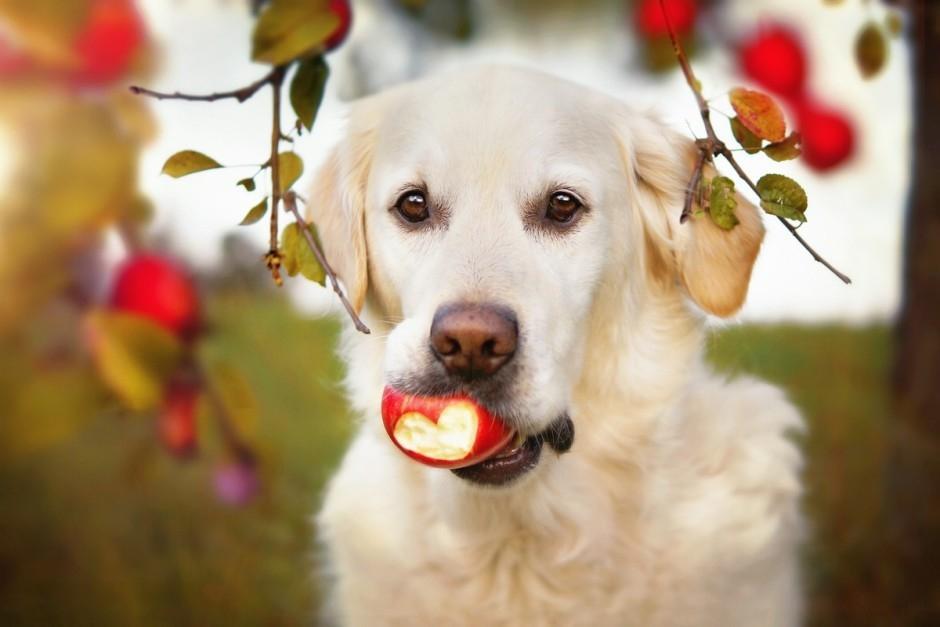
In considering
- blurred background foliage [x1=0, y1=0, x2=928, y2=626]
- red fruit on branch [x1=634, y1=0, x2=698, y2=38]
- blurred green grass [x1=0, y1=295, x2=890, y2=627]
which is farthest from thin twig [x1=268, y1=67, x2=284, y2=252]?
blurred green grass [x1=0, y1=295, x2=890, y2=627]

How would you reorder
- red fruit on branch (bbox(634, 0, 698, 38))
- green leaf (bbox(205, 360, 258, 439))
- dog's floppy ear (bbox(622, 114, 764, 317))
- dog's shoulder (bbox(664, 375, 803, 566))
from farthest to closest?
red fruit on branch (bbox(634, 0, 698, 38))
dog's shoulder (bbox(664, 375, 803, 566))
dog's floppy ear (bbox(622, 114, 764, 317))
green leaf (bbox(205, 360, 258, 439))

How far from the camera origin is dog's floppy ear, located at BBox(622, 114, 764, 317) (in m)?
1.88

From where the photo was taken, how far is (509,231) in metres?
1.68

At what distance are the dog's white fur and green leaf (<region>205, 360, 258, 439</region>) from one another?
0.33 m

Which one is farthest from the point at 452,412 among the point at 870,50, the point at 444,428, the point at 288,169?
the point at 870,50

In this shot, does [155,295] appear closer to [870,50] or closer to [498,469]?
[498,469]

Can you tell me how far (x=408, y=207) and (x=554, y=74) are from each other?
0.42 meters

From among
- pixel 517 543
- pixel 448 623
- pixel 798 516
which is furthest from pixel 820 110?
pixel 448 623

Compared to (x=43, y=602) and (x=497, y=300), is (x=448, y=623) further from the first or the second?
(x=43, y=602)

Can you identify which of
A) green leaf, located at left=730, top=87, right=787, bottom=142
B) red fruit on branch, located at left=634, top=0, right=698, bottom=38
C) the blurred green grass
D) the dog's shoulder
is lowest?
the blurred green grass

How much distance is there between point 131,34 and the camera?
1.55 metres

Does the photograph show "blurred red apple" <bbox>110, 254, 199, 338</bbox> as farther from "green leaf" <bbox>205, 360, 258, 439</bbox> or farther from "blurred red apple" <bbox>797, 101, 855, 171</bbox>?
"blurred red apple" <bbox>797, 101, 855, 171</bbox>

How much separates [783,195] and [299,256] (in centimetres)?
70

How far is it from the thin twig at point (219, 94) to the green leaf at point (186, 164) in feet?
0.28
